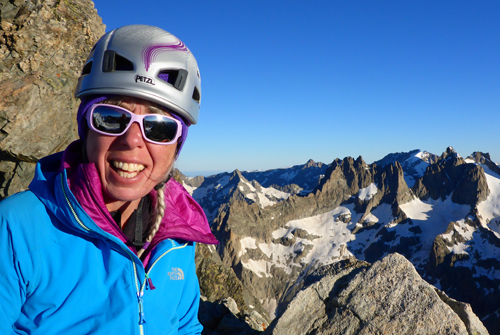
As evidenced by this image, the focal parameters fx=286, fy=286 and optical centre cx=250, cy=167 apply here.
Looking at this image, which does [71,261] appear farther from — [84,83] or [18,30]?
[18,30]

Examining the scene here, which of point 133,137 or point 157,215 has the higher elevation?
point 133,137

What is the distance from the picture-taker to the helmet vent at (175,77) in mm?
3384

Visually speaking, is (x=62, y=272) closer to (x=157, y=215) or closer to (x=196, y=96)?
(x=157, y=215)

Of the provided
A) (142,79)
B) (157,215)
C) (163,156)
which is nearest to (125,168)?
(163,156)

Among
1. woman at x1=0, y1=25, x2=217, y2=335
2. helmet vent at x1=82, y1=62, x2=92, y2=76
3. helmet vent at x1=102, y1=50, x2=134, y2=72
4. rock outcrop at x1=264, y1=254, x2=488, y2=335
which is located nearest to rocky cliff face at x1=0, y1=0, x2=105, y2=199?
helmet vent at x1=82, y1=62, x2=92, y2=76

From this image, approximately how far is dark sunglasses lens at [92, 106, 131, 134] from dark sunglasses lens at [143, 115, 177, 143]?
→ 0.21 metres

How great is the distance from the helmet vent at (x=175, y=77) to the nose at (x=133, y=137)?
2.41 feet

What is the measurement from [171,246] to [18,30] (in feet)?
68.1

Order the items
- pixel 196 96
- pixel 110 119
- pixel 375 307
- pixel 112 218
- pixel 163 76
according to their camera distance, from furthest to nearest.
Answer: pixel 375 307 → pixel 196 96 → pixel 163 76 → pixel 110 119 → pixel 112 218

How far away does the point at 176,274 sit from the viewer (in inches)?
137

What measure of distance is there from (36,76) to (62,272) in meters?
20.3

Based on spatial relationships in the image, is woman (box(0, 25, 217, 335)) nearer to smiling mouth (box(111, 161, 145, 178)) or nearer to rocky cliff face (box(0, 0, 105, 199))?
smiling mouth (box(111, 161, 145, 178))

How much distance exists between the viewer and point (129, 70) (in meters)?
3.19

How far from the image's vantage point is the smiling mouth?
2922 mm
